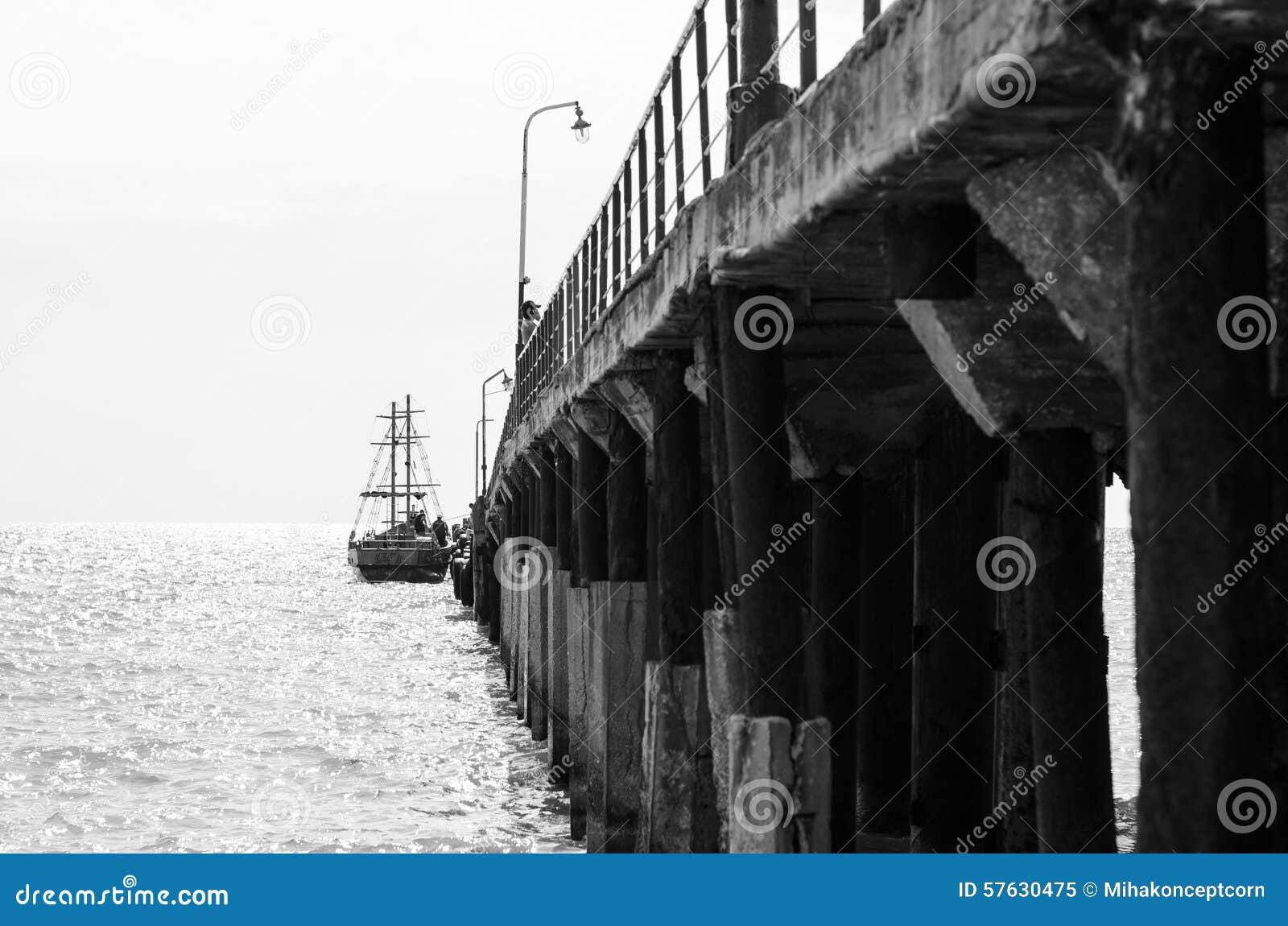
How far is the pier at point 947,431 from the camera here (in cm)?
318

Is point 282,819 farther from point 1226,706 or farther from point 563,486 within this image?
point 1226,706

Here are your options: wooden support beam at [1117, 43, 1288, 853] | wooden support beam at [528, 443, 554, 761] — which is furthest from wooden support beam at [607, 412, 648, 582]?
wooden support beam at [1117, 43, 1288, 853]

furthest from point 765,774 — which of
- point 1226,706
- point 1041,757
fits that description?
point 1226,706

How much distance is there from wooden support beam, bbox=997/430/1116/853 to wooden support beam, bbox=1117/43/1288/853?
78.3 inches

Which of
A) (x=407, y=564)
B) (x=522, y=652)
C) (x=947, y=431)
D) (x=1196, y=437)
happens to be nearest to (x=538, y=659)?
(x=522, y=652)

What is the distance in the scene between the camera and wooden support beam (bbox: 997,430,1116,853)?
5.27 m

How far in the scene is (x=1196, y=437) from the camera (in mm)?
3139

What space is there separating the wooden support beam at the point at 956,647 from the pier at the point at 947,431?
0.02 meters

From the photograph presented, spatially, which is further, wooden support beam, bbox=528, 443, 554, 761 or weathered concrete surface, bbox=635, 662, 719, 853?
wooden support beam, bbox=528, 443, 554, 761

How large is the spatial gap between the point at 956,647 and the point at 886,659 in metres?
2.47

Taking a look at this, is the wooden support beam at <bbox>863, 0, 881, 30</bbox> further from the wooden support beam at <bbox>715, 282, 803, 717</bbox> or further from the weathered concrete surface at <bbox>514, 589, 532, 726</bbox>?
the weathered concrete surface at <bbox>514, 589, 532, 726</bbox>

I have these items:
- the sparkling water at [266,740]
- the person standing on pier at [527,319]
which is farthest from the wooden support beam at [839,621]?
the person standing on pier at [527,319]

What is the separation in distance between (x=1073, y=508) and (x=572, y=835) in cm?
898

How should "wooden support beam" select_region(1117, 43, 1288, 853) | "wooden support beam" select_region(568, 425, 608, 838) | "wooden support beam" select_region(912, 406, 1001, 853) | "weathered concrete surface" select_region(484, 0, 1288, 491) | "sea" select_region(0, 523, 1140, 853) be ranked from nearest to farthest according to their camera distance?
"wooden support beam" select_region(1117, 43, 1288, 853), "weathered concrete surface" select_region(484, 0, 1288, 491), "wooden support beam" select_region(912, 406, 1001, 853), "wooden support beam" select_region(568, 425, 608, 838), "sea" select_region(0, 523, 1140, 853)
